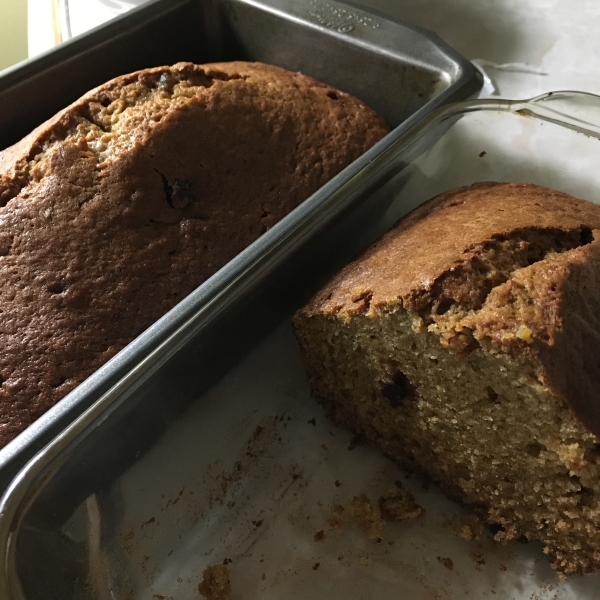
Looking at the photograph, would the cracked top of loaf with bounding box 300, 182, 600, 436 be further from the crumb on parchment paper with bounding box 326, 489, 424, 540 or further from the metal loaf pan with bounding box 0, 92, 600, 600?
the crumb on parchment paper with bounding box 326, 489, 424, 540

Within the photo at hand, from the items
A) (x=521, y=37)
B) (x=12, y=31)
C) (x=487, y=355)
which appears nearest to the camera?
(x=487, y=355)

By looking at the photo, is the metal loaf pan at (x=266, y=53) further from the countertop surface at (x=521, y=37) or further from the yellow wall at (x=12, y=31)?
the yellow wall at (x=12, y=31)

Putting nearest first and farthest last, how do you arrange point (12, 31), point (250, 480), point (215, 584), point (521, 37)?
1. point (215, 584)
2. point (250, 480)
3. point (521, 37)
4. point (12, 31)

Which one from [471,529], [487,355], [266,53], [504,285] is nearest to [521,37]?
[266,53]

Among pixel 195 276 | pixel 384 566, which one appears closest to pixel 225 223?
pixel 195 276

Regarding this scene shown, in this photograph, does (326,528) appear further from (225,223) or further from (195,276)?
(225,223)

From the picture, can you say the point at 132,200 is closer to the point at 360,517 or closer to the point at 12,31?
the point at 360,517

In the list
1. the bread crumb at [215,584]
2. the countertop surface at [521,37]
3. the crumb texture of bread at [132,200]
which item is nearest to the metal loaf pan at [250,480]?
the bread crumb at [215,584]
